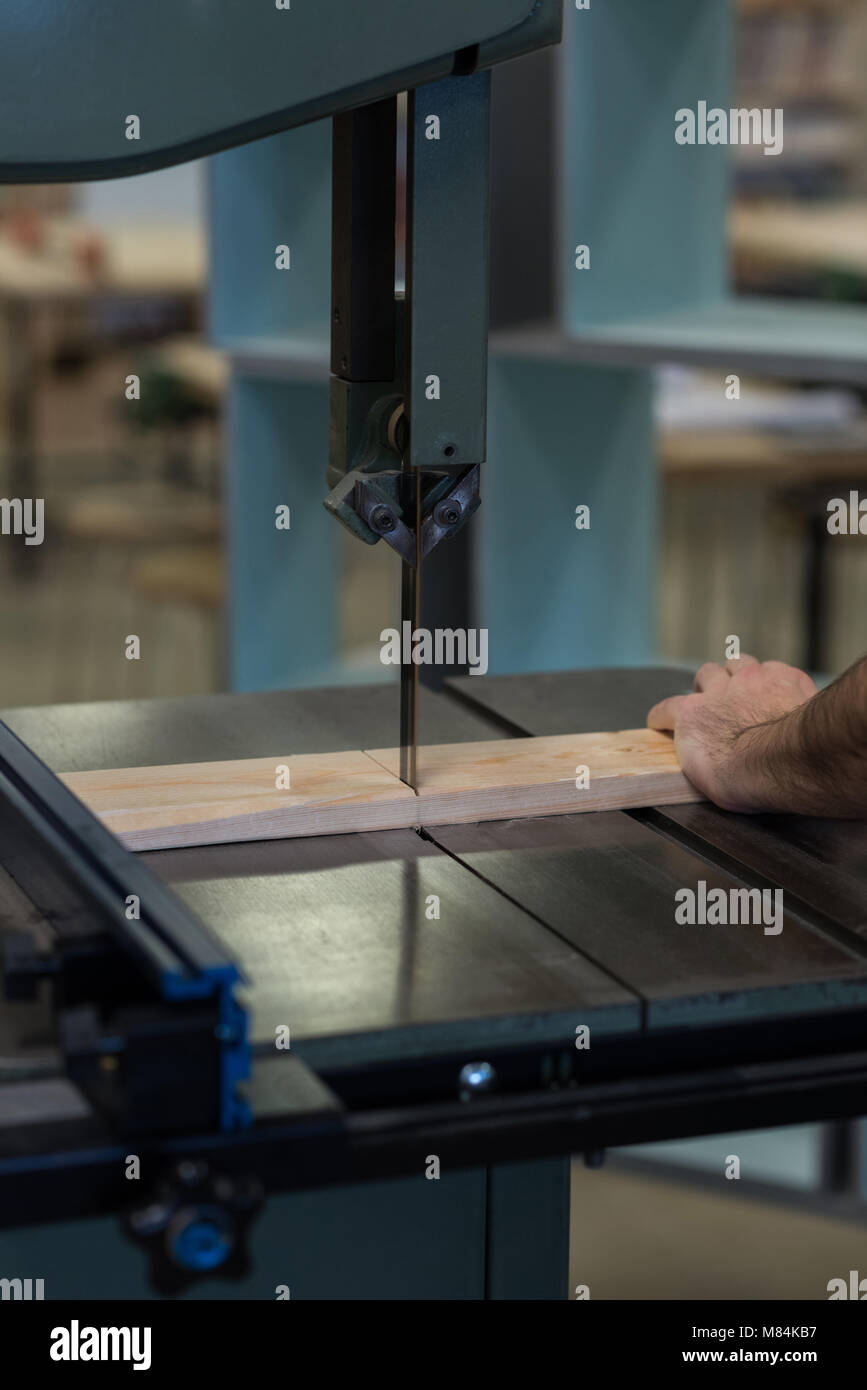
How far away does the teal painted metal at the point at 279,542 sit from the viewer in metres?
2.77

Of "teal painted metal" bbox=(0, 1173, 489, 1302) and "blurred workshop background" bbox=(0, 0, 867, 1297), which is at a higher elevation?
"blurred workshop background" bbox=(0, 0, 867, 1297)

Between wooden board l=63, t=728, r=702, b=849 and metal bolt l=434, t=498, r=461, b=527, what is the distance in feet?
0.67

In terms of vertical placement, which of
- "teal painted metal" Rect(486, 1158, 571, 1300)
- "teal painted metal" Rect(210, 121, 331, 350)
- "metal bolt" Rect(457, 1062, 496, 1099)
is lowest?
"teal painted metal" Rect(486, 1158, 571, 1300)

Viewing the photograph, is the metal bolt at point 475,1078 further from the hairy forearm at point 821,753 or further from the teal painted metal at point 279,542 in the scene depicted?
the teal painted metal at point 279,542

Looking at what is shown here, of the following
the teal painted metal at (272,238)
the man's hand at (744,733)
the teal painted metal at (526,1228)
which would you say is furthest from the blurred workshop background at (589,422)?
the teal painted metal at (526,1228)

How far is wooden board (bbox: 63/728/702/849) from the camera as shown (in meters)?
1.33

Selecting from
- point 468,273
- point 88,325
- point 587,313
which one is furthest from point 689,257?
point 88,325

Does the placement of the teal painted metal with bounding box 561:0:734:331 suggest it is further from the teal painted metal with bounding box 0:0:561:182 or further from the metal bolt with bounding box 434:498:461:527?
the teal painted metal with bounding box 0:0:561:182

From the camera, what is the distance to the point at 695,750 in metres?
1.45

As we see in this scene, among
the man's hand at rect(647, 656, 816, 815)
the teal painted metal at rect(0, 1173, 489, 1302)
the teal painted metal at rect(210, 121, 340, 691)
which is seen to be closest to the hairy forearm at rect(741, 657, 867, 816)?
the man's hand at rect(647, 656, 816, 815)

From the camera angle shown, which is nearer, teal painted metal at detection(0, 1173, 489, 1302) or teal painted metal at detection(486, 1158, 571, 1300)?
teal painted metal at detection(0, 1173, 489, 1302)

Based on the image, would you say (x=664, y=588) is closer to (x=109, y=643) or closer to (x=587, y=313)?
(x=109, y=643)

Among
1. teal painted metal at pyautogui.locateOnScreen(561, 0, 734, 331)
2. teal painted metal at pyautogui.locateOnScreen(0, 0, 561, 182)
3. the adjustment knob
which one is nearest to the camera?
the adjustment knob

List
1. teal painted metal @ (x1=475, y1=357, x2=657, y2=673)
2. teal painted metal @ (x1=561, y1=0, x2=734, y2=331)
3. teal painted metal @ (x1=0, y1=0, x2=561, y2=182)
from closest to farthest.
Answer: teal painted metal @ (x1=0, y1=0, x2=561, y2=182), teal painted metal @ (x1=561, y1=0, x2=734, y2=331), teal painted metal @ (x1=475, y1=357, x2=657, y2=673)
